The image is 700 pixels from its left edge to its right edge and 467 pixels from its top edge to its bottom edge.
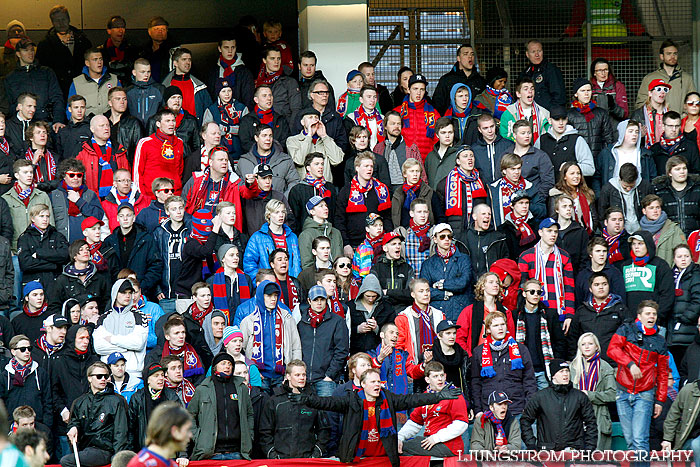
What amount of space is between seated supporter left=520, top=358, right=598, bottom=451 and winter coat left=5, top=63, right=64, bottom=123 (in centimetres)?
752

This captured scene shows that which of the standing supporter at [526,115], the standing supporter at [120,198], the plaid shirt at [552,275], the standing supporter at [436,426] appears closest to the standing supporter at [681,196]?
the standing supporter at [526,115]

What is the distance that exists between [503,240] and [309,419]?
314 cm

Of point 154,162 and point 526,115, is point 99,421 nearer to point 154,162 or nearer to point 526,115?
point 154,162

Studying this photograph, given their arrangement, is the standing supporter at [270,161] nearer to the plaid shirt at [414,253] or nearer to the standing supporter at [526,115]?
the plaid shirt at [414,253]

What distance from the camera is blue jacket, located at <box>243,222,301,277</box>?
13508 millimetres

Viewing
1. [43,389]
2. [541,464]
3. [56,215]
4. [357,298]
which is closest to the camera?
[541,464]

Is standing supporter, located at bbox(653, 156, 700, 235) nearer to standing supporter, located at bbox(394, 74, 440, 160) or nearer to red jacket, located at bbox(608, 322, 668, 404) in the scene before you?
red jacket, located at bbox(608, 322, 668, 404)

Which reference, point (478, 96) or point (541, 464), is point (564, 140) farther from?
point (541, 464)

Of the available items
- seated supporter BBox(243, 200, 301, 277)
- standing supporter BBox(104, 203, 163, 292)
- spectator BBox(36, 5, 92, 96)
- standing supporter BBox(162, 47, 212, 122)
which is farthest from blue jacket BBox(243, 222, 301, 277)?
spectator BBox(36, 5, 92, 96)

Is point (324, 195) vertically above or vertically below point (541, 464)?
above

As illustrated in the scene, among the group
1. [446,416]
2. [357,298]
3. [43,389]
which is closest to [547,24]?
[357,298]

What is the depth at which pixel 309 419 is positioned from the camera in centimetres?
1181

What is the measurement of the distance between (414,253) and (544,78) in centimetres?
422

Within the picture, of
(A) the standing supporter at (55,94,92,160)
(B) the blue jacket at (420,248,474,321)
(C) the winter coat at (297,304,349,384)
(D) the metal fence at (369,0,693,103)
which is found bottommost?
(C) the winter coat at (297,304,349,384)
